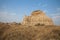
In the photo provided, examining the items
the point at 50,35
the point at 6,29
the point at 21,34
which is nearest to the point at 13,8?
the point at 6,29

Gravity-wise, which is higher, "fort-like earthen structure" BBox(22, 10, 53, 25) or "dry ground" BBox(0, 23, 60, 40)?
"fort-like earthen structure" BBox(22, 10, 53, 25)

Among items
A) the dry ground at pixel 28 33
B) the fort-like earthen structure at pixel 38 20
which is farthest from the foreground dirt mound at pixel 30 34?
the fort-like earthen structure at pixel 38 20

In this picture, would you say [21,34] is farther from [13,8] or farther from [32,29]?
[13,8]

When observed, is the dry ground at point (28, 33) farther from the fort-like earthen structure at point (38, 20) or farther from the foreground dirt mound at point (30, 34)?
the fort-like earthen structure at point (38, 20)

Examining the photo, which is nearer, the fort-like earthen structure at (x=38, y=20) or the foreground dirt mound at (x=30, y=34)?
the foreground dirt mound at (x=30, y=34)

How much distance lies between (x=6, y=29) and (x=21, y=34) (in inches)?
30.2

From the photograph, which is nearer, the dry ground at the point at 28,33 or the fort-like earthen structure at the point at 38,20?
the dry ground at the point at 28,33

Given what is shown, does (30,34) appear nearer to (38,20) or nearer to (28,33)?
(28,33)

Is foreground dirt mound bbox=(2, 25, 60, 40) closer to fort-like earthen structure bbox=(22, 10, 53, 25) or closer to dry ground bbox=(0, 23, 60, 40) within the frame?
dry ground bbox=(0, 23, 60, 40)

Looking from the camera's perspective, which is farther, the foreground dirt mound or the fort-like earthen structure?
the fort-like earthen structure

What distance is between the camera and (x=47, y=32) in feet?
16.8

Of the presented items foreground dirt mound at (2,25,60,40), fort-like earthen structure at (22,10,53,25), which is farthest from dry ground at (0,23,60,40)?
fort-like earthen structure at (22,10,53,25)

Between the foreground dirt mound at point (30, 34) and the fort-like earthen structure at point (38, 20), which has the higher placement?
the fort-like earthen structure at point (38, 20)

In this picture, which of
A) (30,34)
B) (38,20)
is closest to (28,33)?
(30,34)
